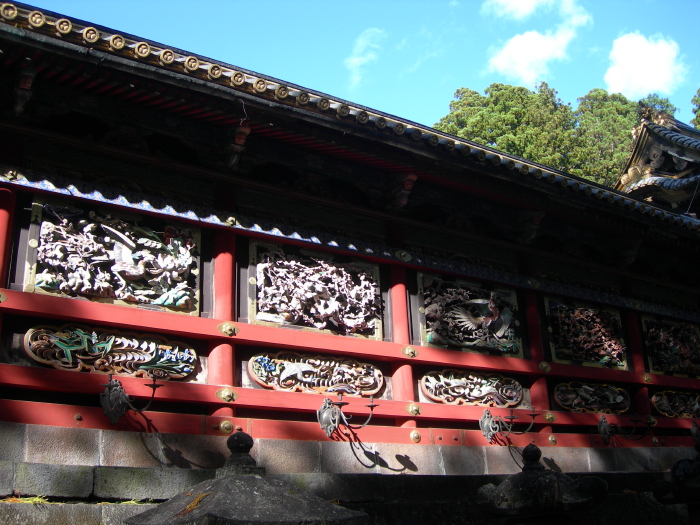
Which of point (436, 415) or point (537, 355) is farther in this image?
point (537, 355)

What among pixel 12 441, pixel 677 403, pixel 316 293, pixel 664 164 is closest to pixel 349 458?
pixel 316 293

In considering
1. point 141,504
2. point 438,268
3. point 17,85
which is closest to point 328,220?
point 438,268

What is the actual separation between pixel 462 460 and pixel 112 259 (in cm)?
513

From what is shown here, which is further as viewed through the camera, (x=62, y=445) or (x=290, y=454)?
(x=290, y=454)

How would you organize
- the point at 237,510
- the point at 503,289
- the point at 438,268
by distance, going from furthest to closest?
the point at 503,289 → the point at 438,268 → the point at 237,510

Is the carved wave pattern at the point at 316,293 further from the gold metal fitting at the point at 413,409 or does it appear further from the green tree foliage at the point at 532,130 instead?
the green tree foliage at the point at 532,130

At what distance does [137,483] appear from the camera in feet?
22.8

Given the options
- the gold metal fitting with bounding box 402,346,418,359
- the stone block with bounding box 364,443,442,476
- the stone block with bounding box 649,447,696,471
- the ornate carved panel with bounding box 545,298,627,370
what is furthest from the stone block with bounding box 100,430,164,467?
the stone block with bounding box 649,447,696,471

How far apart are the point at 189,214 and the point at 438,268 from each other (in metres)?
→ 3.84

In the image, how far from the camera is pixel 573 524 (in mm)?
7320

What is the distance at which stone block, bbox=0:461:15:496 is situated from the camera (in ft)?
21.6

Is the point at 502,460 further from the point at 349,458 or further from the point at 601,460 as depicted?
the point at 349,458

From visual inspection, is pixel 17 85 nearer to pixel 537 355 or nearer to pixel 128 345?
pixel 128 345

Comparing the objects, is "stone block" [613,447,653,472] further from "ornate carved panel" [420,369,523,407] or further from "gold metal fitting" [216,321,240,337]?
"gold metal fitting" [216,321,240,337]
